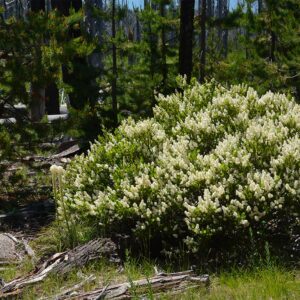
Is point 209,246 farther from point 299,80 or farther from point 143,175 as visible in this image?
point 299,80

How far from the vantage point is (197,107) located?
7312 millimetres

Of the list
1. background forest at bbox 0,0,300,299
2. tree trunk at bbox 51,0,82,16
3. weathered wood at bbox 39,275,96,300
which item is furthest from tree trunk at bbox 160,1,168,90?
weathered wood at bbox 39,275,96,300

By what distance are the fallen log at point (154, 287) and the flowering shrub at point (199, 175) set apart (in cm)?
60

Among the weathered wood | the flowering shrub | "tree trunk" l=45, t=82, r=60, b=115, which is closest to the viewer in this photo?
the weathered wood

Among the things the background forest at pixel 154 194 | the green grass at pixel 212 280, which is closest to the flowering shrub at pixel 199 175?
the background forest at pixel 154 194

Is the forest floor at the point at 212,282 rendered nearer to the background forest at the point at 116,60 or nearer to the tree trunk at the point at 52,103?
the background forest at the point at 116,60

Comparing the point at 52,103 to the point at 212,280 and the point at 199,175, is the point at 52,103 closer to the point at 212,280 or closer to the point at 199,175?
the point at 199,175

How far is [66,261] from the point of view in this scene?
5.21m

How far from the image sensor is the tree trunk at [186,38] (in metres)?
12.4

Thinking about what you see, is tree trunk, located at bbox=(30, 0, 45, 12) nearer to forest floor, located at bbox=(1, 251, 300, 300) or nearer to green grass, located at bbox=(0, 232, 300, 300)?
green grass, located at bbox=(0, 232, 300, 300)

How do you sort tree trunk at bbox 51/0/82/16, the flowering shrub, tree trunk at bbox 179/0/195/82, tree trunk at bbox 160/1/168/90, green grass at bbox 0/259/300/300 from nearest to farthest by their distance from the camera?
green grass at bbox 0/259/300/300 < the flowering shrub < tree trunk at bbox 179/0/195/82 < tree trunk at bbox 160/1/168/90 < tree trunk at bbox 51/0/82/16

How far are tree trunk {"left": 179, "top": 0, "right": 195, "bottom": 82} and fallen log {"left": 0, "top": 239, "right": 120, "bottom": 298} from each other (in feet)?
24.1

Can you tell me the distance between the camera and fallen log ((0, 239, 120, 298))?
15.8ft

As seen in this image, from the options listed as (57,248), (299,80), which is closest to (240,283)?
(57,248)
